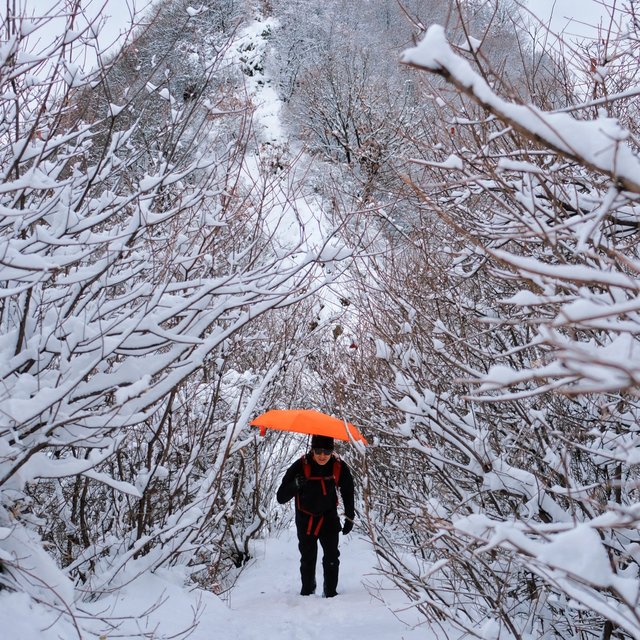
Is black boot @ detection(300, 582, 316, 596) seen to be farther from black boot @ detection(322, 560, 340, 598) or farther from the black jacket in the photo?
the black jacket

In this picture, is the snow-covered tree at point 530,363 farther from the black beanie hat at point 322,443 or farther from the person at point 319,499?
the person at point 319,499

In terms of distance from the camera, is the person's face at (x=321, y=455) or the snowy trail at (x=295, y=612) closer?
the snowy trail at (x=295, y=612)

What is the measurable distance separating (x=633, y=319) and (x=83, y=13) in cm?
229

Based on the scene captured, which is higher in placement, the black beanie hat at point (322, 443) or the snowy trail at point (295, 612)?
the black beanie hat at point (322, 443)

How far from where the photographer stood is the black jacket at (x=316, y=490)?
5457 mm

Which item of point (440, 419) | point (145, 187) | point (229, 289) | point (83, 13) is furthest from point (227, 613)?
point (83, 13)

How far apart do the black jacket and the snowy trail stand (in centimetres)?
56

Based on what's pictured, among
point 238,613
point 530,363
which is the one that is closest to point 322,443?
point 238,613

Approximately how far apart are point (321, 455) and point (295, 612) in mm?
1236

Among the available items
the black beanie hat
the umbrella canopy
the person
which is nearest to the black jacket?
the person

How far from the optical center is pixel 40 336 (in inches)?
93.7

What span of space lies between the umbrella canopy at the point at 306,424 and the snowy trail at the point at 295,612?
862 mm

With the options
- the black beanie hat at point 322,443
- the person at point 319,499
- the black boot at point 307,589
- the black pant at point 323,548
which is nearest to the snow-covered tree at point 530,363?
the black beanie hat at point 322,443

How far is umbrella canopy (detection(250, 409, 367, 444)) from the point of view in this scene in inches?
195
